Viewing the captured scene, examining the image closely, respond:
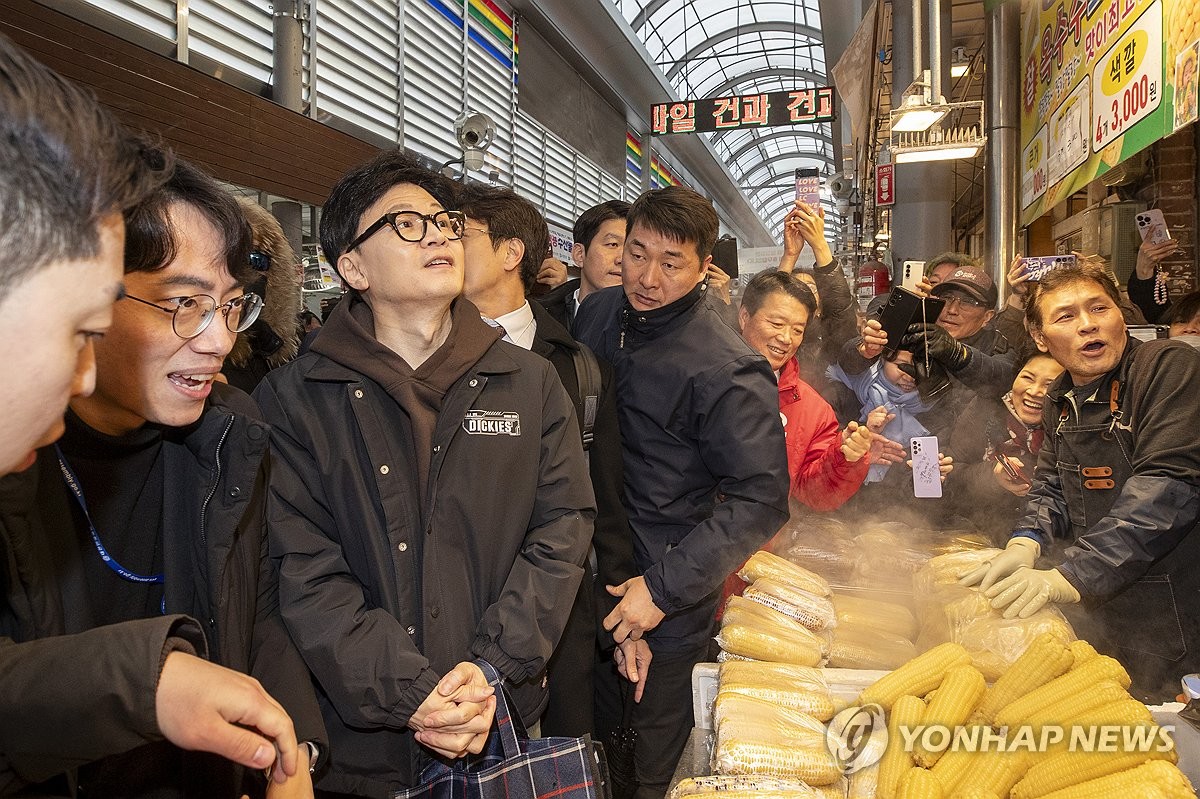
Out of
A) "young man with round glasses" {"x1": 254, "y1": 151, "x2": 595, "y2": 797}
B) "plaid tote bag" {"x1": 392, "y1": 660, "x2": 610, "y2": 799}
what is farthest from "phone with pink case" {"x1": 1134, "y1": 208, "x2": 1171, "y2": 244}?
"plaid tote bag" {"x1": 392, "y1": 660, "x2": 610, "y2": 799}

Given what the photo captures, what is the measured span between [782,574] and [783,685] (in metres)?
0.63

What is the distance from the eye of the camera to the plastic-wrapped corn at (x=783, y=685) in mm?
1949

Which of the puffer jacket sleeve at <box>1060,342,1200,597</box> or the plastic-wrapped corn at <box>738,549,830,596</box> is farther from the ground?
the puffer jacket sleeve at <box>1060,342,1200,597</box>

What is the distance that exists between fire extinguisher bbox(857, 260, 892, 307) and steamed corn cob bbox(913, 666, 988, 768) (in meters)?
7.88

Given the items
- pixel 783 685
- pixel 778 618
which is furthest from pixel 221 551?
pixel 778 618

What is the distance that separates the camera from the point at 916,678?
196 cm

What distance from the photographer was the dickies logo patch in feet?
6.06

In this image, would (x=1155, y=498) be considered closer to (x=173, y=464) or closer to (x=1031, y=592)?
(x=1031, y=592)

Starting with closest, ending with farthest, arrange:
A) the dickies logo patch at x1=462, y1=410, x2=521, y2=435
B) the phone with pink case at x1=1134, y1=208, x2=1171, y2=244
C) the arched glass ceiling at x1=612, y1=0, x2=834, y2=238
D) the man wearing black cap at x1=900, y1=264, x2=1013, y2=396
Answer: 1. the dickies logo patch at x1=462, y1=410, x2=521, y2=435
2. the man wearing black cap at x1=900, y1=264, x2=1013, y2=396
3. the phone with pink case at x1=1134, y1=208, x2=1171, y2=244
4. the arched glass ceiling at x1=612, y1=0, x2=834, y2=238

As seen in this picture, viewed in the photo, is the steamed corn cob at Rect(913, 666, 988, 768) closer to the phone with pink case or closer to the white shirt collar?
→ the white shirt collar

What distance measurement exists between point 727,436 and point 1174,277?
5862 millimetres

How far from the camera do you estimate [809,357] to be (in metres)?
4.59

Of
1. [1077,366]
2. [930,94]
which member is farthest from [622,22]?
[1077,366]

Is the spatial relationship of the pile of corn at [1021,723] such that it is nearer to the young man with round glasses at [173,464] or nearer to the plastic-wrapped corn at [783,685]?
the plastic-wrapped corn at [783,685]
